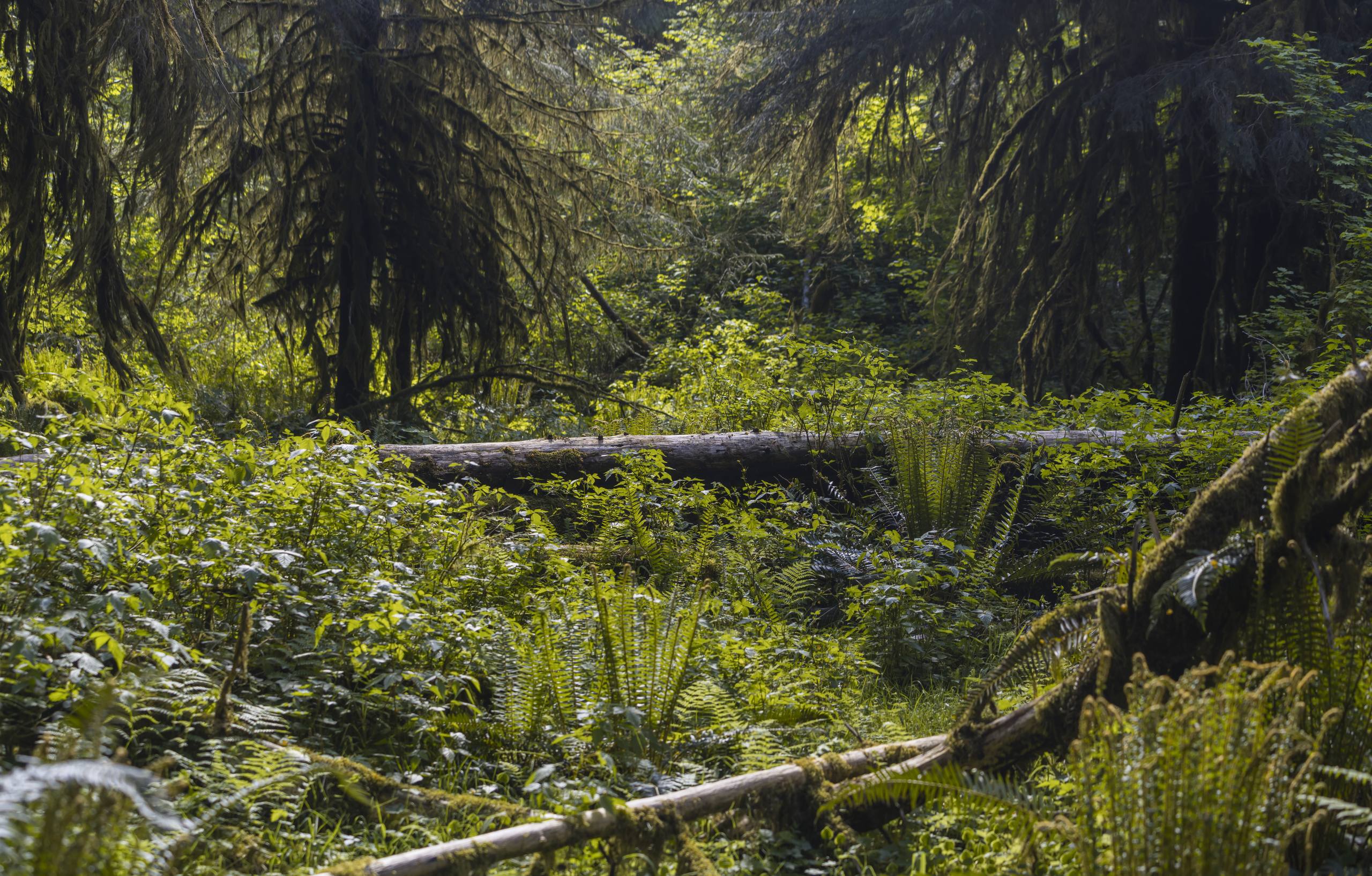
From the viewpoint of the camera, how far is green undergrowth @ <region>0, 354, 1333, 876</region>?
99.8 inches

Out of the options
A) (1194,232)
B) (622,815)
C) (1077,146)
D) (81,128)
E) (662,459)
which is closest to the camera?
(622,815)

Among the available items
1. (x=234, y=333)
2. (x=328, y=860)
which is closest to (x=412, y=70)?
(x=234, y=333)

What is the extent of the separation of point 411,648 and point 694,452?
12.4 ft

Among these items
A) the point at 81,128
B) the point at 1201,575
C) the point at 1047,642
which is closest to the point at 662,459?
the point at 81,128

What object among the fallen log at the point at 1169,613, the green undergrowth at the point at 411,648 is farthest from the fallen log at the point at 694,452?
the fallen log at the point at 1169,613

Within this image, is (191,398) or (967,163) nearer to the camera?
(191,398)

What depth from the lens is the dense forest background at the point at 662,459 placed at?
2520 millimetres

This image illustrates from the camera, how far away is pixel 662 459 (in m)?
6.48

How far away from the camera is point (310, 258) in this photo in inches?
344

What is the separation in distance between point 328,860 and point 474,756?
0.72 metres

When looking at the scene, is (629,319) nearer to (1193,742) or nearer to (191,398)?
(191,398)

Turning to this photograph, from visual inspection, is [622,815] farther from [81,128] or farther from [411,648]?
[81,128]

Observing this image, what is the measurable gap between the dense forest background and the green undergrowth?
2cm

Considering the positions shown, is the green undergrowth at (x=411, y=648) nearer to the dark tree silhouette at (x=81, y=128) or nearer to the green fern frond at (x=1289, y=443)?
the dark tree silhouette at (x=81, y=128)
